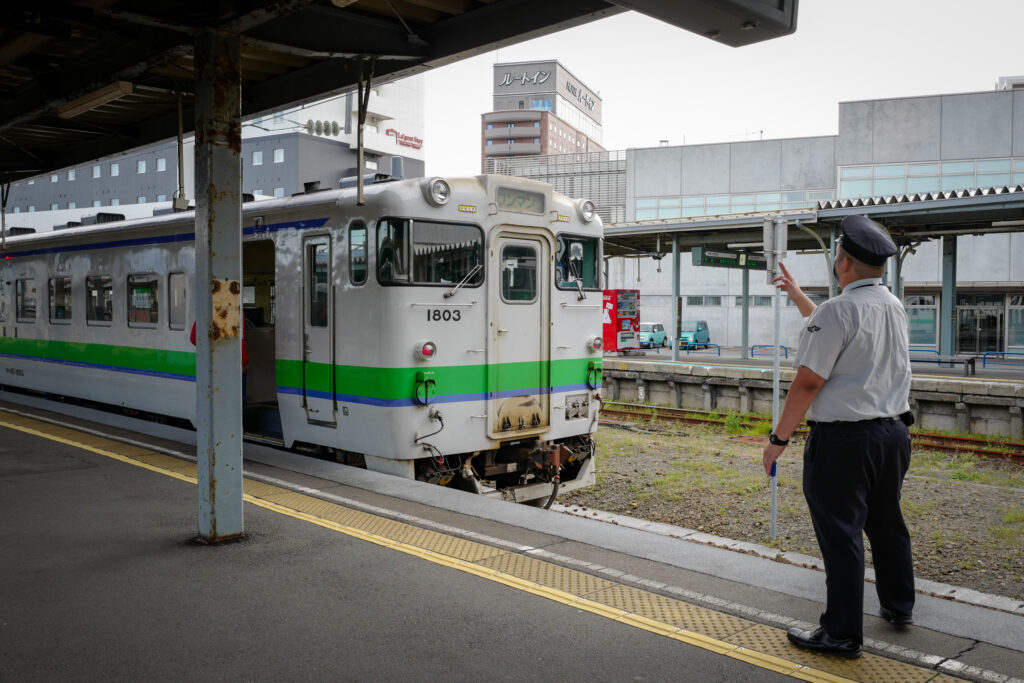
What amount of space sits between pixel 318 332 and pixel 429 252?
1.46 metres

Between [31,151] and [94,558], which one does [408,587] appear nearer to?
[94,558]

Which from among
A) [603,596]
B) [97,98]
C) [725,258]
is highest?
[97,98]

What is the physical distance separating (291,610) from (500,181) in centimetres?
491

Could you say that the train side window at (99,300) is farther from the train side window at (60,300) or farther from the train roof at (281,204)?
the train side window at (60,300)

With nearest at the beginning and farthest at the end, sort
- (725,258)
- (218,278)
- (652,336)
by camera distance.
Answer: (218,278) → (725,258) → (652,336)

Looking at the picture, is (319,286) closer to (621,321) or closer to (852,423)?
(852,423)

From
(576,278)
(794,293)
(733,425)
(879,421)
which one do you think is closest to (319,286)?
(576,278)

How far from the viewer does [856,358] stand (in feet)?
12.9

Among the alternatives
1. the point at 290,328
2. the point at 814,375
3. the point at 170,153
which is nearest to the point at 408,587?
the point at 814,375

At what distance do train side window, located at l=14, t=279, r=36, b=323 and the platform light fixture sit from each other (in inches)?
290

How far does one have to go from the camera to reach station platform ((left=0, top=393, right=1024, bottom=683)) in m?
3.84

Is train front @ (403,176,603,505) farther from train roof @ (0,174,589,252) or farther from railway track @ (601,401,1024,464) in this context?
railway track @ (601,401,1024,464)

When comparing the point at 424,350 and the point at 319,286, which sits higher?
the point at 319,286

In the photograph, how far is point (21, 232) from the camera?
15625mm
